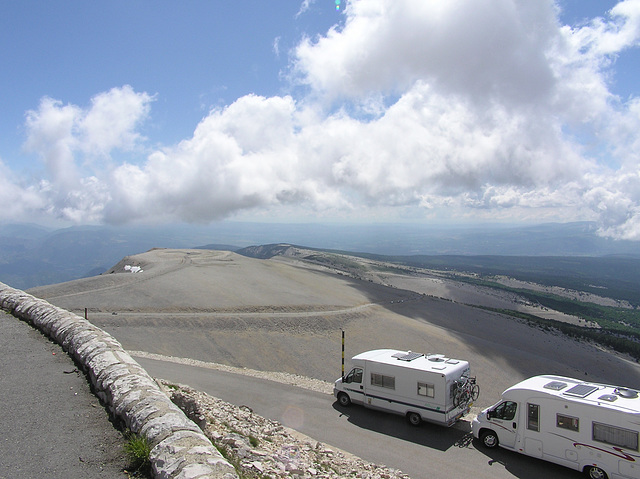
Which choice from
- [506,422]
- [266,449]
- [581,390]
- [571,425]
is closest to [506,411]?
[506,422]

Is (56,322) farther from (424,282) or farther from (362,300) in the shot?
(424,282)

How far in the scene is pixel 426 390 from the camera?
1587cm

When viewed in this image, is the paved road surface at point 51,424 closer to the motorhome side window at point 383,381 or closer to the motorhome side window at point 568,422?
the motorhome side window at point 383,381

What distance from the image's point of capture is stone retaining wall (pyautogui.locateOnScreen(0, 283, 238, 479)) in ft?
19.0

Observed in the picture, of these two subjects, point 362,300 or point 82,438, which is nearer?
point 82,438

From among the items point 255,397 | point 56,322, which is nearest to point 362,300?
point 255,397

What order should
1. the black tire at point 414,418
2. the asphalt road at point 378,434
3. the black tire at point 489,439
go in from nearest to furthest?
the asphalt road at point 378,434 < the black tire at point 489,439 < the black tire at point 414,418

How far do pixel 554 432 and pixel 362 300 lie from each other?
43.5 metres

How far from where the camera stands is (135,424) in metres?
7.09

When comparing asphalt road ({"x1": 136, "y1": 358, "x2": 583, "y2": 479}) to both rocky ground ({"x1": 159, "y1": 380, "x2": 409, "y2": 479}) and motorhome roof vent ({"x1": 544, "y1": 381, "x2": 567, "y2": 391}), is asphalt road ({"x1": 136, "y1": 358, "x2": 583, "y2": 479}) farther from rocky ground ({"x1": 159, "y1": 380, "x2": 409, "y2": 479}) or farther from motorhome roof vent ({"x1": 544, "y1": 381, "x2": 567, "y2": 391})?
motorhome roof vent ({"x1": 544, "y1": 381, "x2": 567, "y2": 391})

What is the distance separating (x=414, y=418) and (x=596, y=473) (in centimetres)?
602

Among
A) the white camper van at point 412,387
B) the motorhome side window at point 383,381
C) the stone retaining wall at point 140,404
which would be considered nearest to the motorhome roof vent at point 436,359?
the white camper van at point 412,387

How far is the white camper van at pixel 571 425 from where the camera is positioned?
37.4ft

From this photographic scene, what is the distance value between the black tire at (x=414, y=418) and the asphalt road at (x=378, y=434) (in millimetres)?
203
